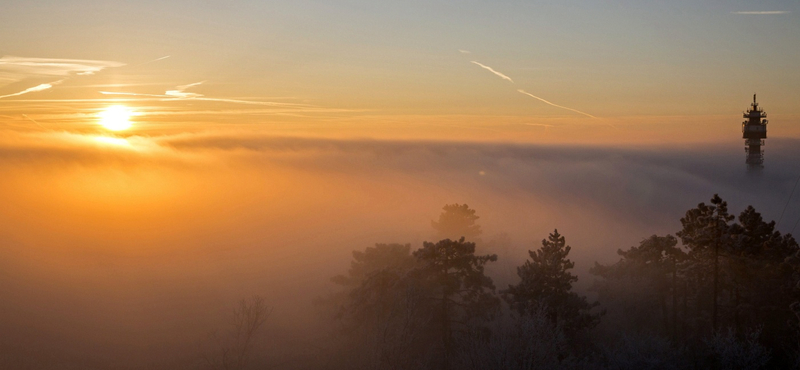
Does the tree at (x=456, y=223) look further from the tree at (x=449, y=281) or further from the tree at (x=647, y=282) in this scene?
the tree at (x=449, y=281)

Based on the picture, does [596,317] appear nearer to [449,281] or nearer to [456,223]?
[449,281]

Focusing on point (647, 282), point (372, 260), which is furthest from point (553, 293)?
point (372, 260)

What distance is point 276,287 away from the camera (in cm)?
8794

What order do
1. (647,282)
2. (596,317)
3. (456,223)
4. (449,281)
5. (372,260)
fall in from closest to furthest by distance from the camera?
1. (449,281)
2. (596,317)
3. (647,282)
4. (372,260)
5. (456,223)

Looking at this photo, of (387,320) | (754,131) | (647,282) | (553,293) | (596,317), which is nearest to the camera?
(387,320)

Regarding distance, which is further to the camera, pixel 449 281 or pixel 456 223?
pixel 456 223

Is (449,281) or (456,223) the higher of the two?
(456,223)

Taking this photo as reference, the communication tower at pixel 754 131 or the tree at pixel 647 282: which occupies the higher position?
the communication tower at pixel 754 131

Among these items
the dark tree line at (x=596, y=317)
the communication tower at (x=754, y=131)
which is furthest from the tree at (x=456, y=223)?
the communication tower at (x=754, y=131)

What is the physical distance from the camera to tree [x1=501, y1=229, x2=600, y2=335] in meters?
40.4

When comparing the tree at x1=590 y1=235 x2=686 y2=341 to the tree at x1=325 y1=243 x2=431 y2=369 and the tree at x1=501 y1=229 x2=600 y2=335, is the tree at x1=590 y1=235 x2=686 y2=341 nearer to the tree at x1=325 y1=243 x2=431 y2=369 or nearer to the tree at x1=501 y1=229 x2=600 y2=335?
the tree at x1=501 y1=229 x2=600 y2=335

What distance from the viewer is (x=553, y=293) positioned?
40750 millimetres

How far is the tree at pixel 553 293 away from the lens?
40.4m

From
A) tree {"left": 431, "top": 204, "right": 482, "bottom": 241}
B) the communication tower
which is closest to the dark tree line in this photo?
tree {"left": 431, "top": 204, "right": 482, "bottom": 241}
